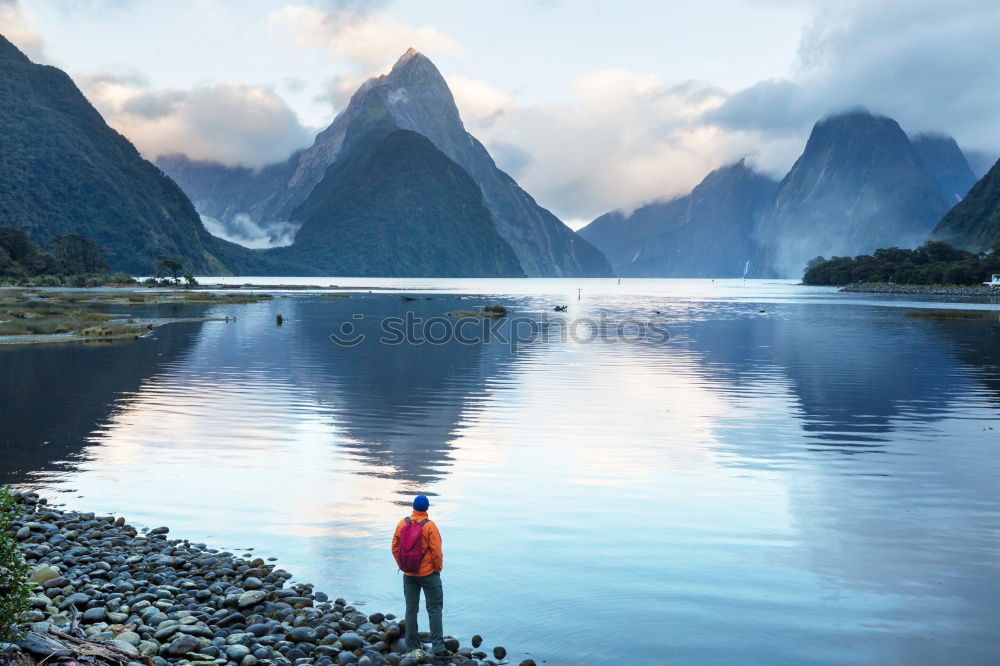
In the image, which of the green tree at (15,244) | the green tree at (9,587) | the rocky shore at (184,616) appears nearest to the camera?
the green tree at (9,587)

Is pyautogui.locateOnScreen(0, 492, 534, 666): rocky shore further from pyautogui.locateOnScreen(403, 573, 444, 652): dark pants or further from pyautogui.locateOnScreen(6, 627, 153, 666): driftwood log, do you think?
pyautogui.locateOnScreen(403, 573, 444, 652): dark pants

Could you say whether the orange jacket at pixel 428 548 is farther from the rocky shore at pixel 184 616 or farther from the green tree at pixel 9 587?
the green tree at pixel 9 587

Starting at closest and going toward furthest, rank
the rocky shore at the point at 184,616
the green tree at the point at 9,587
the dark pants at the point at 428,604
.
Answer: the green tree at the point at 9,587
the rocky shore at the point at 184,616
the dark pants at the point at 428,604

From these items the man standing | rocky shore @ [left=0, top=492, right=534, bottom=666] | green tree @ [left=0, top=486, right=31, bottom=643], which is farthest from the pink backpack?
green tree @ [left=0, top=486, right=31, bottom=643]

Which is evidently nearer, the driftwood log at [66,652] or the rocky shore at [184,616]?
the driftwood log at [66,652]

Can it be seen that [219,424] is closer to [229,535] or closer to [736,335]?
[229,535]

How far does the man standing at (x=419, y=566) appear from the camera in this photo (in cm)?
1117

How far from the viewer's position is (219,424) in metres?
28.9

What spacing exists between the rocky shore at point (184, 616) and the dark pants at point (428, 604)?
0.71 ft

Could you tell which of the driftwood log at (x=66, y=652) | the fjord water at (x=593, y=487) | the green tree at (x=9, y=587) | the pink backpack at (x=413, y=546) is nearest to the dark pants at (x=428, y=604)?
the pink backpack at (x=413, y=546)

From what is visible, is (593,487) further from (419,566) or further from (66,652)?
(66,652)

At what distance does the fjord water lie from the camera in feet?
41.8

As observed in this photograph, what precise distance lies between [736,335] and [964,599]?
2597 inches

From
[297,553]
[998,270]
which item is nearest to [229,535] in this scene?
[297,553]
